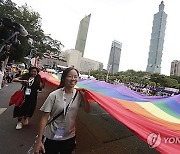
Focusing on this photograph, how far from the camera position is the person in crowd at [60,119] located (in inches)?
89.2

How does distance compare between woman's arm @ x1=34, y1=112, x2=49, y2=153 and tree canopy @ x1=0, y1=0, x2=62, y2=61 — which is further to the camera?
tree canopy @ x1=0, y1=0, x2=62, y2=61

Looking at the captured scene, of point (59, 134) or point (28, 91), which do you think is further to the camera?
point (28, 91)

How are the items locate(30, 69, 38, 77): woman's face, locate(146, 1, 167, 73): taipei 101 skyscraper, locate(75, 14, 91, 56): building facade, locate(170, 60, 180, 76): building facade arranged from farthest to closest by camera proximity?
locate(146, 1, 167, 73): taipei 101 skyscraper, locate(75, 14, 91, 56): building facade, locate(170, 60, 180, 76): building facade, locate(30, 69, 38, 77): woman's face

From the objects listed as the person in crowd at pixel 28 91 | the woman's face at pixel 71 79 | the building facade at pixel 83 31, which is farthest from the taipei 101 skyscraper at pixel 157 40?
the woman's face at pixel 71 79

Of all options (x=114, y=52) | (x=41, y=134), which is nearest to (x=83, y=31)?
(x=114, y=52)

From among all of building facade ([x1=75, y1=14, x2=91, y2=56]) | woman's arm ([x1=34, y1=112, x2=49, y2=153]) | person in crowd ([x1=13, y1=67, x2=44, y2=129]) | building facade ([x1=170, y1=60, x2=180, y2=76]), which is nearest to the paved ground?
person in crowd ([x1=13, y1=67, x2=44, y2=129])

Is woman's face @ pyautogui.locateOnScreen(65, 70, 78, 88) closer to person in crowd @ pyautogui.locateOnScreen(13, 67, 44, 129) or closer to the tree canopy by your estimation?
person in crowd @ pyautogui.locateOnScreen(13, 67, 44, 129)

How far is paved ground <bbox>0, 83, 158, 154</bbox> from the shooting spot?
4031 mm

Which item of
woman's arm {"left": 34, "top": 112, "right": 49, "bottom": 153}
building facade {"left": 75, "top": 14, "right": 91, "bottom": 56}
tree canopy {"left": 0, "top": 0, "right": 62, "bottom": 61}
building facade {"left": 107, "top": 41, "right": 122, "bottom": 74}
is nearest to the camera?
woman's arm {"left": 34, "top": 112, "right": 49, "bottom": 153}

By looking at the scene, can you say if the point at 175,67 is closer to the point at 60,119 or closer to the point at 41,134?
the point at 60,119

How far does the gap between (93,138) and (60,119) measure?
2319mm

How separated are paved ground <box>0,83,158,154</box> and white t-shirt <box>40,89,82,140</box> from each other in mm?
1278

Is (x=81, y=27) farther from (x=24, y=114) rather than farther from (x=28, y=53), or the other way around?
(x=24, y=114)

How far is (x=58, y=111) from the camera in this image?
2.29 metres
